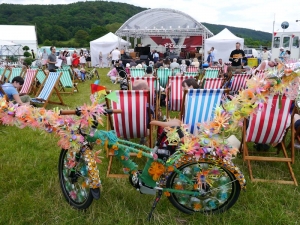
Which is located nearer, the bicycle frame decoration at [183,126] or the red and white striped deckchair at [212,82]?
the bicycle frame decoration at [183,126]

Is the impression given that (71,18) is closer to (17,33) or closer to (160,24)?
(17,33)

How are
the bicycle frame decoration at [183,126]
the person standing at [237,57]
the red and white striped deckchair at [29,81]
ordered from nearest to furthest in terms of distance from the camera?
the bicycle frame decoration at [183,126] → the red and white striped deckchair at [29,81] → the person standing at [237,57]

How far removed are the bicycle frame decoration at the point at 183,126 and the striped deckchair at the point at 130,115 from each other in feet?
2.60

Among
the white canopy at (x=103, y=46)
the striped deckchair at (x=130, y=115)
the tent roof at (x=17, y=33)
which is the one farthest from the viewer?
the tent roof at (x=17, y=33)

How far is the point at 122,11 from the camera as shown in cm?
6156

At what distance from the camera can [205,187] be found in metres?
2.31

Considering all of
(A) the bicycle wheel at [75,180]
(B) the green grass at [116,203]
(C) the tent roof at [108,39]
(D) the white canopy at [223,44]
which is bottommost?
(B) the green grass at [116,203]

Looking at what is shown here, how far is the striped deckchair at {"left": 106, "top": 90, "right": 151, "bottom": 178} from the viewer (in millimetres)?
2938

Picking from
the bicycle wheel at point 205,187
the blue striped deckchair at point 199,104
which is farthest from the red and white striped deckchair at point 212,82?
the bicycle wheel at point 205,187

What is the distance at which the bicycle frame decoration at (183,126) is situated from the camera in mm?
2057

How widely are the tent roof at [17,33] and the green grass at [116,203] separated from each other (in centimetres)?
2522

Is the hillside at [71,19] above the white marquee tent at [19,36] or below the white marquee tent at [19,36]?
above

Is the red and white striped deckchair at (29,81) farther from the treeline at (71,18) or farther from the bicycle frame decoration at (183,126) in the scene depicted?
the treeline at (71,18)

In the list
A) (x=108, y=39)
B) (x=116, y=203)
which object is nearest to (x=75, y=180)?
(x=116, y=203)
